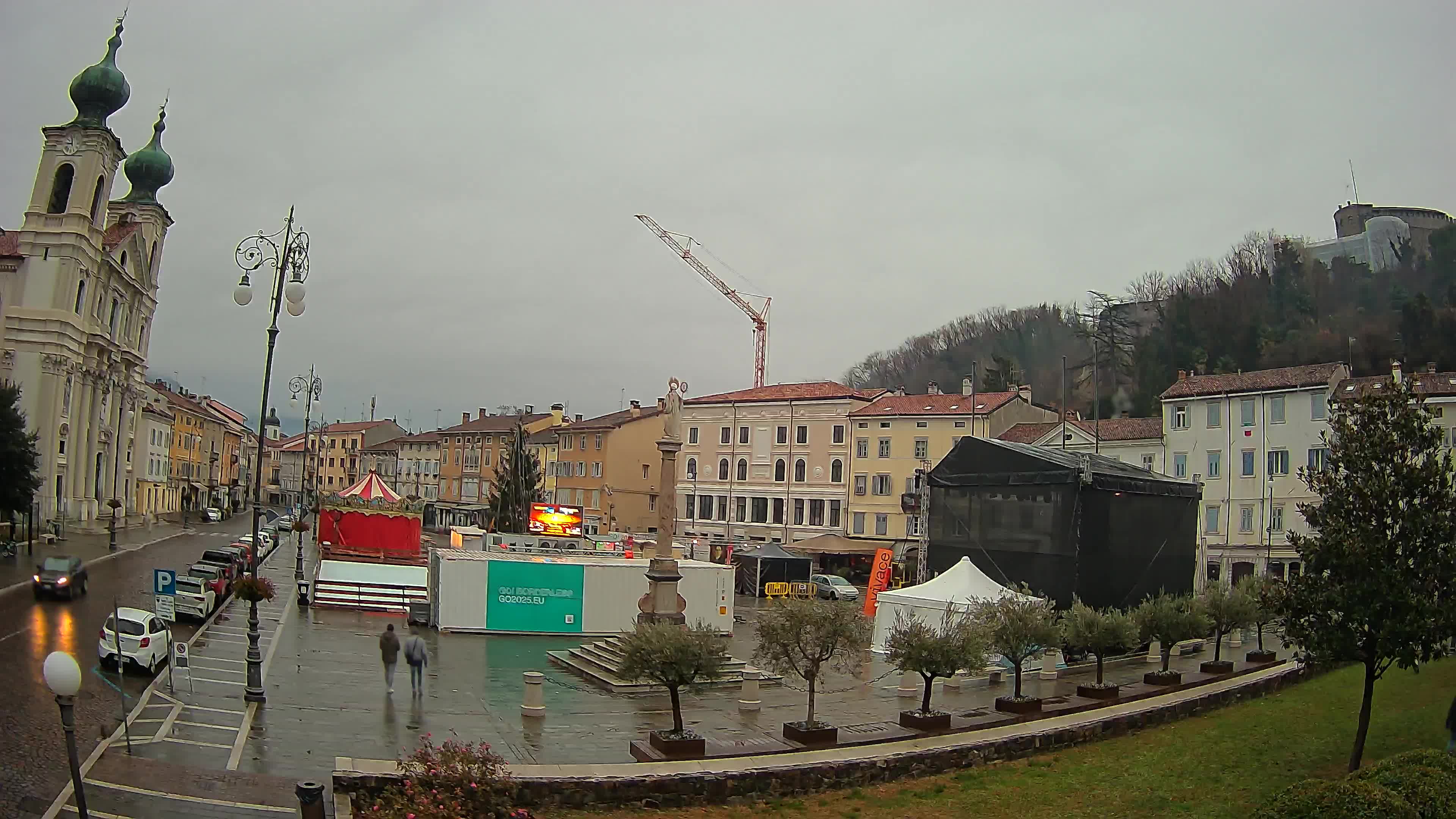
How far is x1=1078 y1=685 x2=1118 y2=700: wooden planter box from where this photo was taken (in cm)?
2192

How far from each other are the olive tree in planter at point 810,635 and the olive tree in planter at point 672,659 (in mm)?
1632

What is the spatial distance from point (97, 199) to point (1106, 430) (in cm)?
6040

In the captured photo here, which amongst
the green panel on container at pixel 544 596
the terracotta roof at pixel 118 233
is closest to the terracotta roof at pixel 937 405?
the green panel on container at pixel 544 596

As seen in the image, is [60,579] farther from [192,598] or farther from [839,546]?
[839,546]

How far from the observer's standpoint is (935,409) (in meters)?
58.7

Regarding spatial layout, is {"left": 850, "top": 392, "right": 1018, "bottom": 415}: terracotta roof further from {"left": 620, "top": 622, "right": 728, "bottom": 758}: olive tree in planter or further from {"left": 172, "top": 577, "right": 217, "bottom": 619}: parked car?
{"left": 620, "top": 622, "right": 728, "bottom": 758}: olive tree in planter

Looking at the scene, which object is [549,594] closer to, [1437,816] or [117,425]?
[1437,816]

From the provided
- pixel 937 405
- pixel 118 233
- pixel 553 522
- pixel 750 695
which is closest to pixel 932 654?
pixel 750 695

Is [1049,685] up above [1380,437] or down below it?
below

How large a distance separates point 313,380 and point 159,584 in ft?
93.9

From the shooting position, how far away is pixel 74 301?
2283 inches

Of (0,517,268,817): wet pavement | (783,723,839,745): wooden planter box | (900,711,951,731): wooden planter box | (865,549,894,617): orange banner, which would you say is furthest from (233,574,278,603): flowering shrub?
(865,549,894,617): orange banner

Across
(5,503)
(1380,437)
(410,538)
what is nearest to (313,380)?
(410,538)

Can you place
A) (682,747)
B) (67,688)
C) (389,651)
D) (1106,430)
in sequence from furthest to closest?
1. (1106,430)
2. (389,651)
3. (682,747)
4. (67,688)
